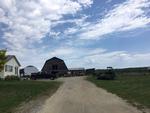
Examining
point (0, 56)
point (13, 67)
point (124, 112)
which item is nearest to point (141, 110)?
point (124, 112)

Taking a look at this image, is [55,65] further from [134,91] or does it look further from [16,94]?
[134,91]

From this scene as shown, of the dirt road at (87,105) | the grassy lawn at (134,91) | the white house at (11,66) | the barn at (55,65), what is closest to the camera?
the dirt road at (87,105)

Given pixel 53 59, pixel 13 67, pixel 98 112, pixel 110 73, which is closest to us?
pixel 98 112

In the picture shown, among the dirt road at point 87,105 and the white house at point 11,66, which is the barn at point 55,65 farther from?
the dirt road at point 87,105

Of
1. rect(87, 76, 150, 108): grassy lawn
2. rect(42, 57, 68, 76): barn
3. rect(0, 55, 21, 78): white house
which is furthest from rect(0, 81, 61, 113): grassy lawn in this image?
rect(42, 57, 68, 76): barn

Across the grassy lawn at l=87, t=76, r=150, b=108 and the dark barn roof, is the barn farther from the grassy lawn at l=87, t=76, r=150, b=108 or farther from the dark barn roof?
the grassy lawn at l=87, t=76, r=150, b=108

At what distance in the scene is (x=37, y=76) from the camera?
76.8 m

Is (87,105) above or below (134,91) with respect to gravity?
below

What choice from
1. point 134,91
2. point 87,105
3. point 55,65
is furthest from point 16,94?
point 55,65

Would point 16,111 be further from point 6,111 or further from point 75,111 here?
point 75,111

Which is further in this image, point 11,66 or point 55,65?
point 55,65

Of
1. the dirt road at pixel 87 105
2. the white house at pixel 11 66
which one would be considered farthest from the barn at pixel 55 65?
the dirt road at pixel 87 105

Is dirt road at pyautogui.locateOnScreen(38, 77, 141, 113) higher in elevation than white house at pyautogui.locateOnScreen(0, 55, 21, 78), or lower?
lower

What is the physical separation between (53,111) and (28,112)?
1.41 metres
